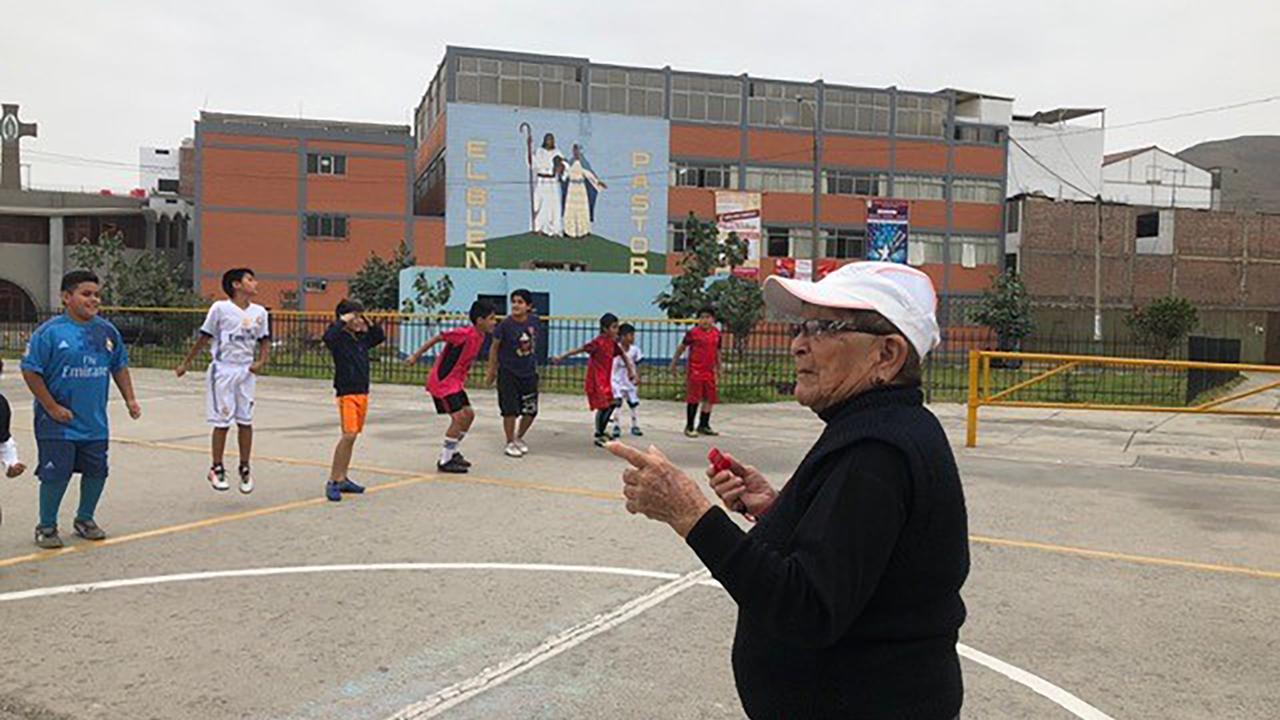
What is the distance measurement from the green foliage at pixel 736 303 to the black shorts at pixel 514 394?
1632 centimetres

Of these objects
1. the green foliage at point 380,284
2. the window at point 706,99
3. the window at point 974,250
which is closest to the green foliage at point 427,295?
the green foliage at point 380,284

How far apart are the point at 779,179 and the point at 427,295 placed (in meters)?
28.7

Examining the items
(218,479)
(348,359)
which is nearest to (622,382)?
(348,359)

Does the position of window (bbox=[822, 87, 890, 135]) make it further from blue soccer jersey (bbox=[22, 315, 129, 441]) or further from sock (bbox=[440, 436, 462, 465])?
blue soccer jersey (bbox=[22, 315, 129, 441])

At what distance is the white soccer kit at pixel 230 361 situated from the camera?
8836 millimetres

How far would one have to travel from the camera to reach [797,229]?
59.8 metres

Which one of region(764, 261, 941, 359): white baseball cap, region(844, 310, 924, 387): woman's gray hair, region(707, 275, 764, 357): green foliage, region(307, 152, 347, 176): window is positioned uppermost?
region(307, 152, 347, 176): window

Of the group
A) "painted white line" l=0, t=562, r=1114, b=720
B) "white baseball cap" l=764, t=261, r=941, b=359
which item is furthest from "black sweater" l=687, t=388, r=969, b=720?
"painted white line" l=0, t=562, r=1114, b=720

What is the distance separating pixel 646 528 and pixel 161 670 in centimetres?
383

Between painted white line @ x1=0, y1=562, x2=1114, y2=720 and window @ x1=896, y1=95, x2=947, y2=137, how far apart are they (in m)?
59.8

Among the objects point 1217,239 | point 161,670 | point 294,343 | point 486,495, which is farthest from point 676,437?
Answer: point 1217,239

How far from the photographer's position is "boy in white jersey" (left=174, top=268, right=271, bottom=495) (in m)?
8.80

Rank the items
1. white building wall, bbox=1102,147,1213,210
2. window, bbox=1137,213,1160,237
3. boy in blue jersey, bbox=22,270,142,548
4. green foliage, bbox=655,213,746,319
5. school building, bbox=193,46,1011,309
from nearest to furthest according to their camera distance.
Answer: boy in blue jersey, bbox=22,270,142,548 < green foliage, bbox=655,213,746,319 < school building, bbox=193,46,1011,309 < window, bbox=1137,213,1160,237 < white building wall, bbox=1102,147,1213,210

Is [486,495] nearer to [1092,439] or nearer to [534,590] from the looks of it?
[534,590]
